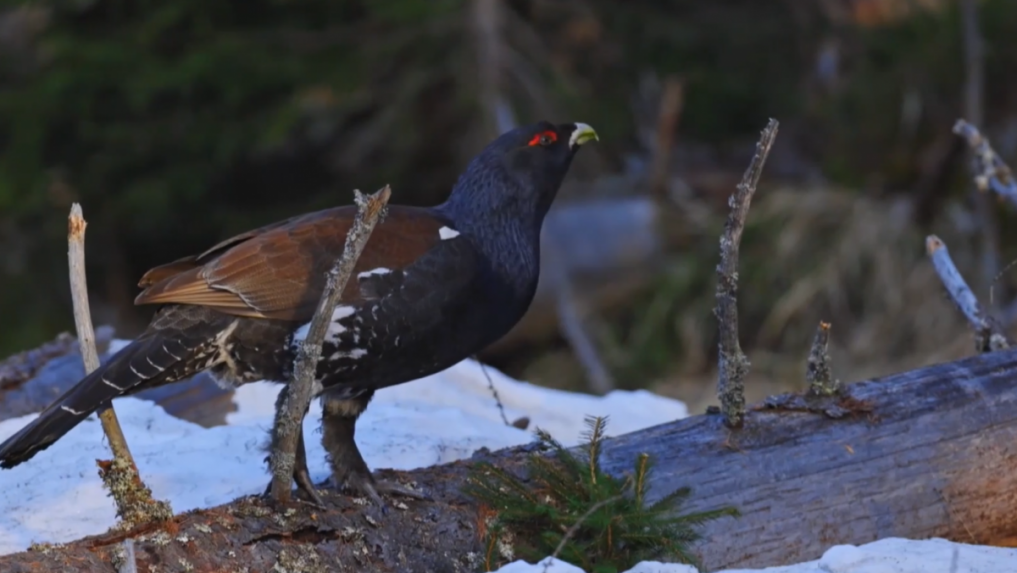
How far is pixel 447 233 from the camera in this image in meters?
3.39

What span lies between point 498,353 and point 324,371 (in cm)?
590

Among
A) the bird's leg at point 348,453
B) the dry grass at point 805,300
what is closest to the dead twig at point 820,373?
the bird's leg at point 348,453

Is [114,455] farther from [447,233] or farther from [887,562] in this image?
[887,562]

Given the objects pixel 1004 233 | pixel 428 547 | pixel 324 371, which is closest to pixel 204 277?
pixel 324 371

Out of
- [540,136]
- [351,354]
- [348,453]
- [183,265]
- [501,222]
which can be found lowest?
[348,453]

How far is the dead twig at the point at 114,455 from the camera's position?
2.85 meters

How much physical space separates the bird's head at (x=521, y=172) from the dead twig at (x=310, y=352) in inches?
27.8

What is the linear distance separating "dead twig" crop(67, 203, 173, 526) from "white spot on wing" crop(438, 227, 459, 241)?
94 centimetres

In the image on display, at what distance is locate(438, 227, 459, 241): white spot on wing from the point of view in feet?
11.1

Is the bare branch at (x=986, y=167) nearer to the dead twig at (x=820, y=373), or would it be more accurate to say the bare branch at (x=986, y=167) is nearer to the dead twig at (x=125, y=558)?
the dead twig at (x=820, y=373)

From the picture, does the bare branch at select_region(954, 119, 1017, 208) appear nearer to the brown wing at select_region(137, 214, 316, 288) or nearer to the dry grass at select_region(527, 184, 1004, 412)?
the brown wing at select_region(137, 214, 316, 288)

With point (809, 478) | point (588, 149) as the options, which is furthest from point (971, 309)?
point (588, 149)

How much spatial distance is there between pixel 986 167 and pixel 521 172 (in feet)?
6.58

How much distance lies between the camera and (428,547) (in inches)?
122
